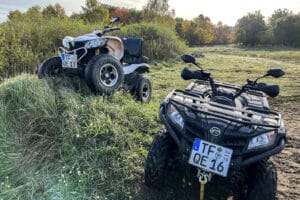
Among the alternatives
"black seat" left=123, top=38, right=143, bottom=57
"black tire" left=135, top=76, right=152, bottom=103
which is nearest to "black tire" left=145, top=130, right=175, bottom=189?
"black tire" left=135, top=76, right=152, bottom=103

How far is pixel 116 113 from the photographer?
3766 millimetres

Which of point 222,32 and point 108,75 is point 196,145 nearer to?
point 108,75

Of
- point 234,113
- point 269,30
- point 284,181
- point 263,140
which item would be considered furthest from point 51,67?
point 269,30

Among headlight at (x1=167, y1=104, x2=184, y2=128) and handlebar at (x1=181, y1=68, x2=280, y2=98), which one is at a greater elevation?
handlebar at (x1=181, y1=68, x2=280, y2=98)

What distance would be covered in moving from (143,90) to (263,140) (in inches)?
118

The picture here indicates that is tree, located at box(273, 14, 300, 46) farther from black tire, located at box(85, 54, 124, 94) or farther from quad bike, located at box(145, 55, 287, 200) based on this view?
quad bike, located at box(145, 55, 287, 200)

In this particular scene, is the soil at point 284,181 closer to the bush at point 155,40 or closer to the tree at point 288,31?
the bush at point 155,40

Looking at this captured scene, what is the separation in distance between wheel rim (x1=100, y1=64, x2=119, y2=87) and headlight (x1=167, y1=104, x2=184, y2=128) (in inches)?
65.7

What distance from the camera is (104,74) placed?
13.6 ft

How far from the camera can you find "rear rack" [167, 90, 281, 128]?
2387 millimetres

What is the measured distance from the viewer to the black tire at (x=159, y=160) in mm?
2654

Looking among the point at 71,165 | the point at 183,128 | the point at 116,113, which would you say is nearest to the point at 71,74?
the point at 116,113

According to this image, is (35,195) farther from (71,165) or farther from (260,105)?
(260,105)

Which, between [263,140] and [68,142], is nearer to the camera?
[263,140]
